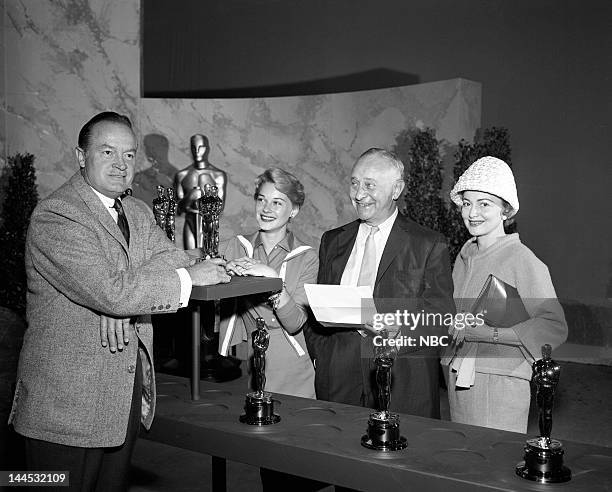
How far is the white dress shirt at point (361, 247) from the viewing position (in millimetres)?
3188

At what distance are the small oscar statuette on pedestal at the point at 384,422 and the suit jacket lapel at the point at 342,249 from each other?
0.85 metres

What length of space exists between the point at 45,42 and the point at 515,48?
5969 millimetres

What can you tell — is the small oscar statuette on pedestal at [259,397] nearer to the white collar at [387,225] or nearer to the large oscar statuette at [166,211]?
the white collar at [387,225]

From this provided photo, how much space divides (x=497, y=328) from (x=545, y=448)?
88 centimetres

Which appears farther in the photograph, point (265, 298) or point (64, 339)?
point (265, 298)

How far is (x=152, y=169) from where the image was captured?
9492mm

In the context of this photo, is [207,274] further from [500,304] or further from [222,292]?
[500,304]

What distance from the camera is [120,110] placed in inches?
359

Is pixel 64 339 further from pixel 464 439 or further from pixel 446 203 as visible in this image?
pixel 446 203

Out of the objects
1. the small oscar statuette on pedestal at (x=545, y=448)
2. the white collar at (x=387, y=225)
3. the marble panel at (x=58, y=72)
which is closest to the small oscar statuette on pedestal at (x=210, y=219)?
the white collar at (x=387, y=225)

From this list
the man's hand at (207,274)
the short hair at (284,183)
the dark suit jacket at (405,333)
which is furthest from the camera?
the short hair at (284,183)

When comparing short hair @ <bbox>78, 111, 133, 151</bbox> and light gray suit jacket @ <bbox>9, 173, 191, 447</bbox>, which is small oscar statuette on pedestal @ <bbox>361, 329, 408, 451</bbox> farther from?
short hair @ <bbox>78, 111, 133, 151</bbox>

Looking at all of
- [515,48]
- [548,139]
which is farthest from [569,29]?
[548,139]

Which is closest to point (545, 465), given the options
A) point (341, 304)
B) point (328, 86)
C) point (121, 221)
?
point (341, 304)
